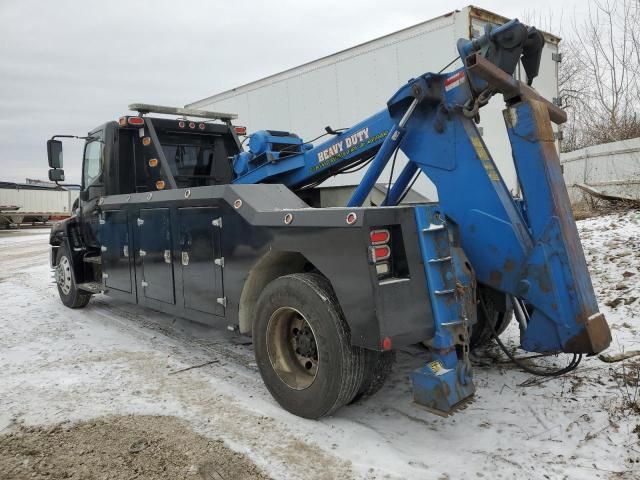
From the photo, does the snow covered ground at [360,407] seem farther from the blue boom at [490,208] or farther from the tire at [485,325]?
the blue boom at [490,208]

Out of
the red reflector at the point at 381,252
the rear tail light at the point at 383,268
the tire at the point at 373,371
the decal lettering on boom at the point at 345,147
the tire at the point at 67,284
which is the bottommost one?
the tire at the point at 373,371

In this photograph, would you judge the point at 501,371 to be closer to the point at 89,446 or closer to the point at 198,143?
the point at 89,446

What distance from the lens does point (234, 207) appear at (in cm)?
401

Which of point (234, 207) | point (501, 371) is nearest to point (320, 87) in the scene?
point (234, 207)

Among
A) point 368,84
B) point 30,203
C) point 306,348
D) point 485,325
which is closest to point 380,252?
point 306,348

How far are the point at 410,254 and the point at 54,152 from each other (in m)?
5.76

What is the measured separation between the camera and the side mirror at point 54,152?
689 centimetres

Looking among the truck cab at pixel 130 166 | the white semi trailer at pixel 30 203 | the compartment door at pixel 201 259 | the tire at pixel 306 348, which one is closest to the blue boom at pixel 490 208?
the tire at pixel 306 348

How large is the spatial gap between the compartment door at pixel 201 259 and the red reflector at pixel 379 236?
163 cm

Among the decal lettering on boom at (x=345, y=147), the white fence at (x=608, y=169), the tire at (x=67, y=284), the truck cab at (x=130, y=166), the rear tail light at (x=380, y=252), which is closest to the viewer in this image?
the rear tail light at (x=380, y=252)

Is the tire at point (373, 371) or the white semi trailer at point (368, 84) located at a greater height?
the white semi trailer at point (368, 84)

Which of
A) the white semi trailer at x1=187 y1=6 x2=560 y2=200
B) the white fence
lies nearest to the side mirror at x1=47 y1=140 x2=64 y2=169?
the white semi trailer at x1=187 y1=6 x2=560 y2=200

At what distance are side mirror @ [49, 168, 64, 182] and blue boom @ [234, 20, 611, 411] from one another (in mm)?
4917

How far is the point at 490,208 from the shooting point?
3512 mm
